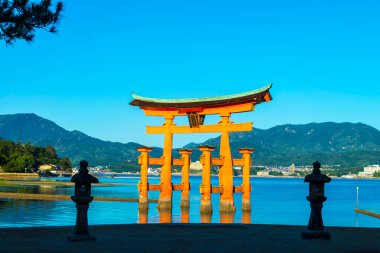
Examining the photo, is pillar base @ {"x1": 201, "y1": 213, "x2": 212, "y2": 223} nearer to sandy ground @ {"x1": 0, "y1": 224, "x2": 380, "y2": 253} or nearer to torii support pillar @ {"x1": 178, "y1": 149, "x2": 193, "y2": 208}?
torii support pillar @ {"x1": 178, "y1": 149, "x2": 193, "y2": 208}

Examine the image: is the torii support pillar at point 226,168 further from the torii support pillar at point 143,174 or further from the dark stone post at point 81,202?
the dark stone post at point 81,202

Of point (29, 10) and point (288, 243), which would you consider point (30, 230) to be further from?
point (288, 243)

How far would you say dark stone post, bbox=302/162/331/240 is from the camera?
1359 cm

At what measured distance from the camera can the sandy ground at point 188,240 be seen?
38.8ft

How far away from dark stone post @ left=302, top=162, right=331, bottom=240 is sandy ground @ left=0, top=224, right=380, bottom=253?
13.1 inches

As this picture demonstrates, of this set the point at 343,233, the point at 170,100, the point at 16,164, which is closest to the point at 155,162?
the point at 170,100

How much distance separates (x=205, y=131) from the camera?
127 ft

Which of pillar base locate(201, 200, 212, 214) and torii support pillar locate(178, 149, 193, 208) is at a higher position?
torii support pillar locate(178, 149, 193, 208)

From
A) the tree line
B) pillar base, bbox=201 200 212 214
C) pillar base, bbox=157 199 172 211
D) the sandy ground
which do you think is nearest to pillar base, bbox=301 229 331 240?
the sandy ground

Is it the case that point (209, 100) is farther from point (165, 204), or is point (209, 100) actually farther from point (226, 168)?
point (165, 204)

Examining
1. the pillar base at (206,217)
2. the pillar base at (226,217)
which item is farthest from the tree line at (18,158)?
the pillar base at (226,217)

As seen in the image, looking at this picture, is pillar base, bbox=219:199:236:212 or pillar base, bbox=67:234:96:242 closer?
pillar base, bbox=67:234:96:242

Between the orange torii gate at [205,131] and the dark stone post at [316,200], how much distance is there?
2159 centimetres

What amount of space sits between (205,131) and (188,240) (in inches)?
998
